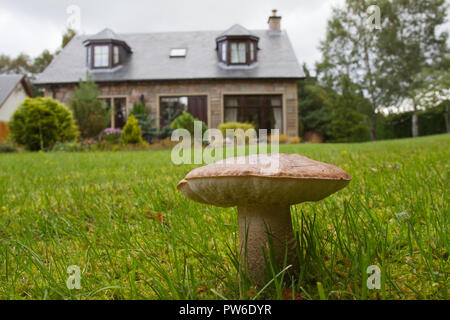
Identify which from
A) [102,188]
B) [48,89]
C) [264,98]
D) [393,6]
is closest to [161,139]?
[264,98]

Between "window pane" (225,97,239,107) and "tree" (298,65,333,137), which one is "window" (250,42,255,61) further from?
"tree" (298,65,333,137)

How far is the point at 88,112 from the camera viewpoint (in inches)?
584

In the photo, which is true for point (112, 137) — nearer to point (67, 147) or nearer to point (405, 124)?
point (67, 147)

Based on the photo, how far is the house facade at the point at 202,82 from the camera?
55.3ft

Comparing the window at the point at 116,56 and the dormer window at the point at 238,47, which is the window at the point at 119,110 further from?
the dormer window at the point at 238,47

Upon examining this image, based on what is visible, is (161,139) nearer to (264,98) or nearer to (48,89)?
(264,98)

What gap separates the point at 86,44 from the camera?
1752 centimetres

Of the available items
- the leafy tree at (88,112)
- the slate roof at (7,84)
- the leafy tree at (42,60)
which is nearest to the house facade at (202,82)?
the leafy tree at (88,112)

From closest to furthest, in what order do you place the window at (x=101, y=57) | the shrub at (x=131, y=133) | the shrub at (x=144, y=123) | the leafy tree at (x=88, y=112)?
the shrub at (x=131, y=133) < the leafy tree at (x=88, y=112) < the shrub at (x=144, y=123) < the window at (x=101, y=57)

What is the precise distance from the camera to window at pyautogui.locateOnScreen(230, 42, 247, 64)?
17328 millimetres

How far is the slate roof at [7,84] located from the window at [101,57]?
853 cm

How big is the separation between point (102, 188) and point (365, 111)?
24.1 meters

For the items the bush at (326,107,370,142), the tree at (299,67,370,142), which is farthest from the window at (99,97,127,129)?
the bush at (326,107,370,142)

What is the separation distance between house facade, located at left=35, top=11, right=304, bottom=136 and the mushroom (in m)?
16.1
